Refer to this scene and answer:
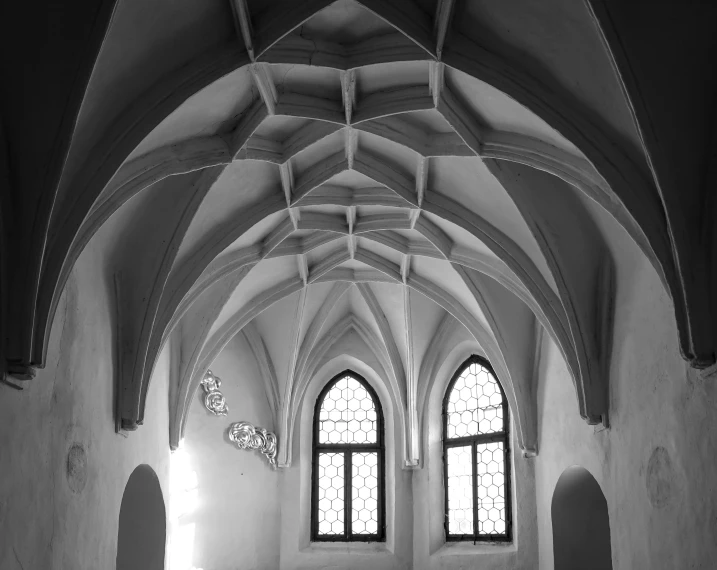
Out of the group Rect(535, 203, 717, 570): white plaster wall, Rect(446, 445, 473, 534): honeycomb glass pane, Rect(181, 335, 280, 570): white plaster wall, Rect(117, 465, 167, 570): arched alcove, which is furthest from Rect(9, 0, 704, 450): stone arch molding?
Rect(446, 445, 473, 534): honeycomb glass pane

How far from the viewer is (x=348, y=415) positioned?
14.1 meters

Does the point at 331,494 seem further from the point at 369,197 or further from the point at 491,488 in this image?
the point at 369,197

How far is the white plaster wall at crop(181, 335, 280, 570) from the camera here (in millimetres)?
12898

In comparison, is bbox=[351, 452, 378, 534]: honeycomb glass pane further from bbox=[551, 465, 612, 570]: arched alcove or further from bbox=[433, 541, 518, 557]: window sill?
bbox=[551, 465, 612, 570]: arched alcove

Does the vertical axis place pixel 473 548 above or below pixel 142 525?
below

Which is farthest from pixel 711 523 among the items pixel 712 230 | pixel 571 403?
pixel 571 403

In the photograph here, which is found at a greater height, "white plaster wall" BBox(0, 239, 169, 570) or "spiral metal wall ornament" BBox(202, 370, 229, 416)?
"spiral metal wall ornament" BBox(202, 370, 229, 416)

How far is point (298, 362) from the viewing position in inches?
541

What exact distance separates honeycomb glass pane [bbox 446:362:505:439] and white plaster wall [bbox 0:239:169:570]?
498 cm

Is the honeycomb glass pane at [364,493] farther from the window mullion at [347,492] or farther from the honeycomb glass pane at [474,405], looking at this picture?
the honeycomb glass pane at [474,405]

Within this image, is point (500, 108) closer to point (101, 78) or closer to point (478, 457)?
point (101, 78)

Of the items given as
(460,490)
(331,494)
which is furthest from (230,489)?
(460,490)

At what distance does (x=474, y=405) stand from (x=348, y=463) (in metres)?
2.19

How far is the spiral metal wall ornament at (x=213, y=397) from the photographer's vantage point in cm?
1320
